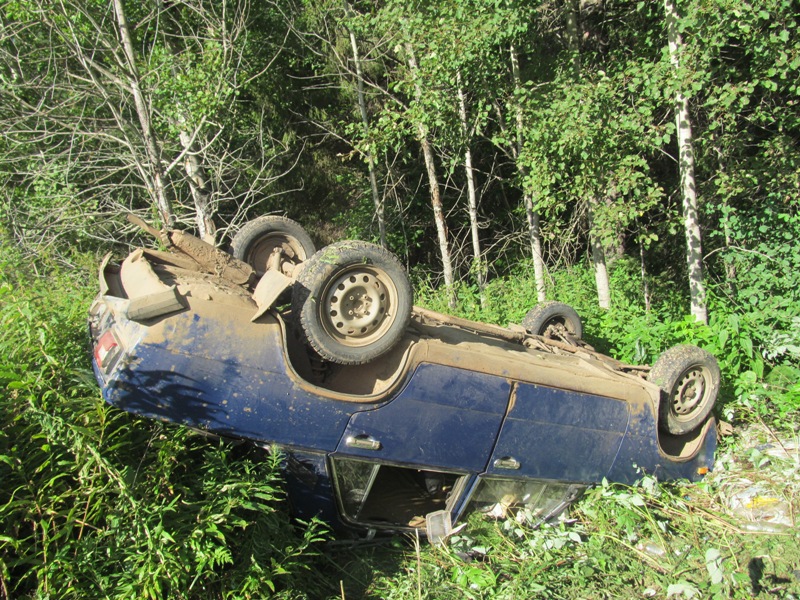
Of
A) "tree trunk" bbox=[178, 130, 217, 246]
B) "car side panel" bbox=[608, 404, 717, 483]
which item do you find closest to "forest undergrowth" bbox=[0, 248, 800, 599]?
"car side panel" bbox=[608, 404, 717, 483]

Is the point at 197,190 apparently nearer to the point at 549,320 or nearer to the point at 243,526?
the point at 549,320

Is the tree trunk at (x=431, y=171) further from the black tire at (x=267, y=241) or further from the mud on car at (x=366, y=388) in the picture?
the mud on car at (x=366, y=388)

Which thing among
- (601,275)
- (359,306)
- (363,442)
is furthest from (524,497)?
(601,275)

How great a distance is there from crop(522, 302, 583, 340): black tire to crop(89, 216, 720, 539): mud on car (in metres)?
0.89

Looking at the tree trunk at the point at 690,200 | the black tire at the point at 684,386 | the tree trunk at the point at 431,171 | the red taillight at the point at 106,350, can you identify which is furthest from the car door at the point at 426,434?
the tree trunk at the point at 431,171

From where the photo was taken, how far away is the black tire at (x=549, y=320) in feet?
18.2

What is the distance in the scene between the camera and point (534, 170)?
6.70m

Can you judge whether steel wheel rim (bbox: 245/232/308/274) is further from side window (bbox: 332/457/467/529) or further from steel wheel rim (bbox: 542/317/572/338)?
steel wheel rim (bbox: 542/317/572/338)

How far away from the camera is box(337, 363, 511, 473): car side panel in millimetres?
3367

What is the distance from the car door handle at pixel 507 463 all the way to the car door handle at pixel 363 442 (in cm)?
87

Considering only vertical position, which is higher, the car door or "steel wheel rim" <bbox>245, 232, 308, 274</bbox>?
"steel wheel rim" <bbox>245, 232, 308, 274</bbox>

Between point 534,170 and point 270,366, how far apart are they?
15.3 ft

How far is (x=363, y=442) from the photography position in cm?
334

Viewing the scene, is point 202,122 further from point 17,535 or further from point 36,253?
point 17,535
